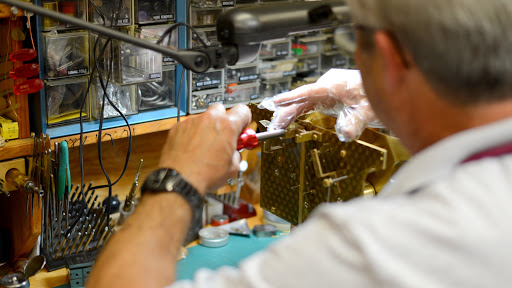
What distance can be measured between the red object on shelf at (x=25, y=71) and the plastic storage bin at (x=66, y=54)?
6 centimetres

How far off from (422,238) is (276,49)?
1.50m

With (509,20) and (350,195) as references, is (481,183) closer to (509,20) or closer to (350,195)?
(509,20)

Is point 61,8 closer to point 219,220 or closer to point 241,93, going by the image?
point 241,93

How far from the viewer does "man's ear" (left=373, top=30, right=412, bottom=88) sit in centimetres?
69

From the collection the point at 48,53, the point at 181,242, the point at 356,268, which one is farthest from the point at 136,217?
the point at 48,53

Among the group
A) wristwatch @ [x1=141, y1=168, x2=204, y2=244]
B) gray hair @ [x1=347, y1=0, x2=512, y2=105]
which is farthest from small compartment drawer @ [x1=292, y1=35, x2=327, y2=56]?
gray hair @ [x1=347, y1=0, x2=512, y2=105]

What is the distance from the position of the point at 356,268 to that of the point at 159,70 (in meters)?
1.21

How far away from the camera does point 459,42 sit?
627 mm

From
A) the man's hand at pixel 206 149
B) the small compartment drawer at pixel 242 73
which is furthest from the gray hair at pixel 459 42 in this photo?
the small compartment drawer at pixel 242 73

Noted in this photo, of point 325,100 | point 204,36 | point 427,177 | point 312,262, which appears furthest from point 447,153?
point 204,36

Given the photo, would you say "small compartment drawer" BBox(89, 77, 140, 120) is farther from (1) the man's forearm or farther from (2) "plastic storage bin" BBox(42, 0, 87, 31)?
(1) the man's forearm

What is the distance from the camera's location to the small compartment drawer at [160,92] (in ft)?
5.92

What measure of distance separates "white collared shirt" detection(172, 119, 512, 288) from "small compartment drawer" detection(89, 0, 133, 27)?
1.13m

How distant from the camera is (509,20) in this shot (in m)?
0.63
